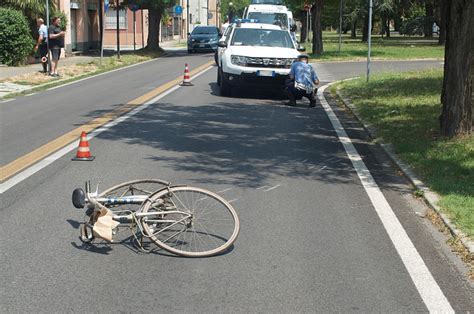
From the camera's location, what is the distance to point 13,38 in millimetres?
27703

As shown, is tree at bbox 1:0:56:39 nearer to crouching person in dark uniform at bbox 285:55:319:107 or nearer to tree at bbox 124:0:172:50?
tree at bbox 124:0:172:50

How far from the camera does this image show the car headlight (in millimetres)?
18672

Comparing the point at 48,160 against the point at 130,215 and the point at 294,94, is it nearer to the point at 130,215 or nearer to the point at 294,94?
the point at 130,215

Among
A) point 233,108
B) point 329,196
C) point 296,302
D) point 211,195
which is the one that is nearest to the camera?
point 296,302

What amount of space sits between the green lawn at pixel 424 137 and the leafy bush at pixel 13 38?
13.0m

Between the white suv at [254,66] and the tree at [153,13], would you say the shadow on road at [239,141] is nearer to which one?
the white suv at [254,66]

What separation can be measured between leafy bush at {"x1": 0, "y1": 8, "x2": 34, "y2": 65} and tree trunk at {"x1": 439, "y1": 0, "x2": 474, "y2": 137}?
790 inches

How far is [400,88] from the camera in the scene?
1955cm

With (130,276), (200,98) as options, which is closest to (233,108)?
(200,98)

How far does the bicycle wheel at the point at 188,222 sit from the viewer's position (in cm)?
607

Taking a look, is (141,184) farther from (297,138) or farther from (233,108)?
(233,108)

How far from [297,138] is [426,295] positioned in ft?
24.2

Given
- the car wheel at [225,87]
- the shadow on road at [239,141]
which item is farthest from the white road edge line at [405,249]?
the car wheel at [225,87]

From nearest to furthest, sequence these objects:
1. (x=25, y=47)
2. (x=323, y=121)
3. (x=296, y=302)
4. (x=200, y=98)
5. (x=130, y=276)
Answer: (x=296, y=302) → (x=130, y=276) → (x=323, y=121) → (x=200, y=98) → (x=25, y=47)
